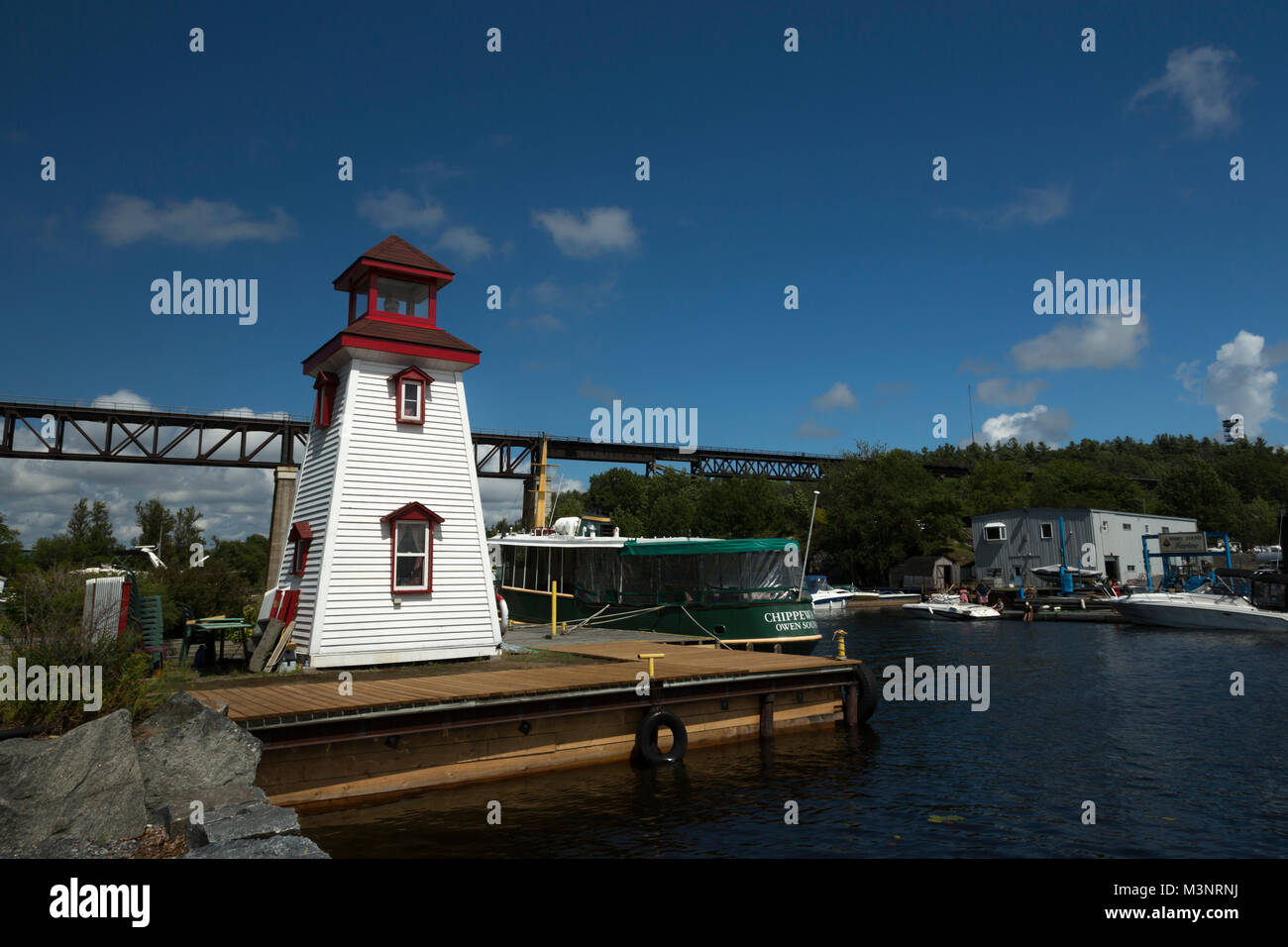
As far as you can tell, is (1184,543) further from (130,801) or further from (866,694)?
(130,801)

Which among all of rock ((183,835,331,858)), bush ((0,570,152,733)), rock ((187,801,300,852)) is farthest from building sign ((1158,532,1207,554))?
bush ((0,570,152,733))

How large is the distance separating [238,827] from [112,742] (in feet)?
6.82

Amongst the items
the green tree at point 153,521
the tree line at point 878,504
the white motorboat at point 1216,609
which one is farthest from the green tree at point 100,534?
the white motorboat at point 1216,609

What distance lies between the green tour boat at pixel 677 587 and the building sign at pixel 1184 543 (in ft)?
138

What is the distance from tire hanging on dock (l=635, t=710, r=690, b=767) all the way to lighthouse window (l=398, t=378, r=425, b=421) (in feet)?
30.5

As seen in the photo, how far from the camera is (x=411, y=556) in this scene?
18.4 metres

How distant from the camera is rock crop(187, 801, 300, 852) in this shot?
8.04 metres

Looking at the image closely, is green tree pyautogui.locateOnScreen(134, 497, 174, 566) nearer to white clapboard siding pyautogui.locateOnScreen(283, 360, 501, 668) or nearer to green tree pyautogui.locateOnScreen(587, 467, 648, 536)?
green tree pyautogui.locateOnScreen(587, 467, 648, 536)

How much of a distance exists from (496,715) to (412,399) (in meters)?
8.86

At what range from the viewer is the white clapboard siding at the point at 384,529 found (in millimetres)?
17422

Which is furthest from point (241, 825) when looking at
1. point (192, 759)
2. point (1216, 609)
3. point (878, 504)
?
point (878, 504)

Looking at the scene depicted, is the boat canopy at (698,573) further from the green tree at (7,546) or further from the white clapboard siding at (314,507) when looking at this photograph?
the green tree at (7,546)
